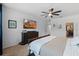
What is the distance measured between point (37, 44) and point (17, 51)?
1.10ft

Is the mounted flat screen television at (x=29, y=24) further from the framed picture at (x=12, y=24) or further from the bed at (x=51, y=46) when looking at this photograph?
the bed at (x=51, y=46)

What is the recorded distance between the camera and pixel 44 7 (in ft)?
5.64

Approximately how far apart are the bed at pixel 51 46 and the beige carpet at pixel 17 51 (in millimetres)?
98

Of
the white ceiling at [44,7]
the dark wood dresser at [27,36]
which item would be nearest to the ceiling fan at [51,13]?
the white ceiling at [44,7]

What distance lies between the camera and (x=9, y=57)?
66.3 inches

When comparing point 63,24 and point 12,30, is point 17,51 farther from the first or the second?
point 63,24

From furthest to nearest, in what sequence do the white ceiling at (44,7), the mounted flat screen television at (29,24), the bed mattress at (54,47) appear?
the mounted flat screen television at (29,24) < the white ceiling at (44,7) < the bed mattress at (54,47)

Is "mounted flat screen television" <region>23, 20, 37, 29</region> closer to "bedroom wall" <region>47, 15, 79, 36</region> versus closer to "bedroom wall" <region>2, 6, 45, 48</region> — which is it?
"bedroom wall" <region>2, 6, 45, 48</region>

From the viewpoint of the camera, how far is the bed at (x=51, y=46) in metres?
1.57

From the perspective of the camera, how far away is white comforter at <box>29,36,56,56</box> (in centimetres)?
172

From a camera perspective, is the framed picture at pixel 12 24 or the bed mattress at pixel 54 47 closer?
the bed mattress at pixel 54 47

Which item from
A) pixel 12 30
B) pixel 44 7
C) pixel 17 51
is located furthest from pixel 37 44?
pixel 44 7

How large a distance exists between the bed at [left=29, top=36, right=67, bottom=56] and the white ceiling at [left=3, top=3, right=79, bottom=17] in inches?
16.6

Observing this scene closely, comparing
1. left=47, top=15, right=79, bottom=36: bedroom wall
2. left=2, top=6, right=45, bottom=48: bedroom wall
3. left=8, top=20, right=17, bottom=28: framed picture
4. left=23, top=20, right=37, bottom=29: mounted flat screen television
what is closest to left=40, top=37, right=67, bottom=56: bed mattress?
left=47, top=15, right=79, bottom=36: bedroom wall
